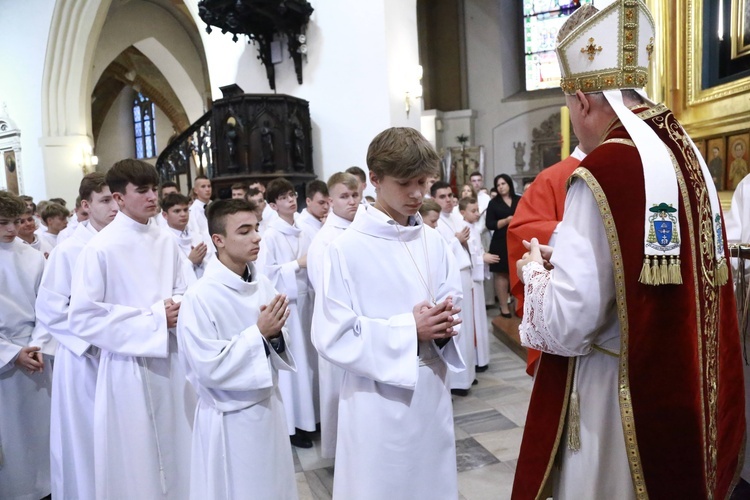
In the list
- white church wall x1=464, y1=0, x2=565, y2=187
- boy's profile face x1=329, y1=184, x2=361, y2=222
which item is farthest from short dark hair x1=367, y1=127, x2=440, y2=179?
white church wall x1=464, y1=0, x2=565, y2=187

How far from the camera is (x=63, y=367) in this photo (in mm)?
3121

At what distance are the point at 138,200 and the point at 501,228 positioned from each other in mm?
5325

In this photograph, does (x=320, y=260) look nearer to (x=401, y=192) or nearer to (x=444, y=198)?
(x=401, y=192)

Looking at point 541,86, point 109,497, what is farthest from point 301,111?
point 541,86

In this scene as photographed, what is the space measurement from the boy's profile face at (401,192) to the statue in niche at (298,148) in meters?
6.50

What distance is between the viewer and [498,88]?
15242 mm

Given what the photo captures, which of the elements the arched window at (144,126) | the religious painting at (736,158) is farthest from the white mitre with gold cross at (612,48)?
the arched window at (144,126)

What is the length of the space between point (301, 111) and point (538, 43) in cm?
921

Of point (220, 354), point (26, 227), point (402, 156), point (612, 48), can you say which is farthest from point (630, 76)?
point (26, 227)

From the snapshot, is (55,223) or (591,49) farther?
(55,223)

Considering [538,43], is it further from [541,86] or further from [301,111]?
[301,111]

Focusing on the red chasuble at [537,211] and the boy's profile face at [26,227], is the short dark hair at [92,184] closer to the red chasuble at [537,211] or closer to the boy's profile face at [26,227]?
the boy's profile face at [26,227]

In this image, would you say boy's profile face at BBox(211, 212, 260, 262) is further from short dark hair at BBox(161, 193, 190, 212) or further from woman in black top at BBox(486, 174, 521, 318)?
woman in black top at BBox(486, 174, 521, 318)

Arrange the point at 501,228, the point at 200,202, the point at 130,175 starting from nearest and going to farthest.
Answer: the point at 130,175 < the point at 200,202 < the point at 501,228
